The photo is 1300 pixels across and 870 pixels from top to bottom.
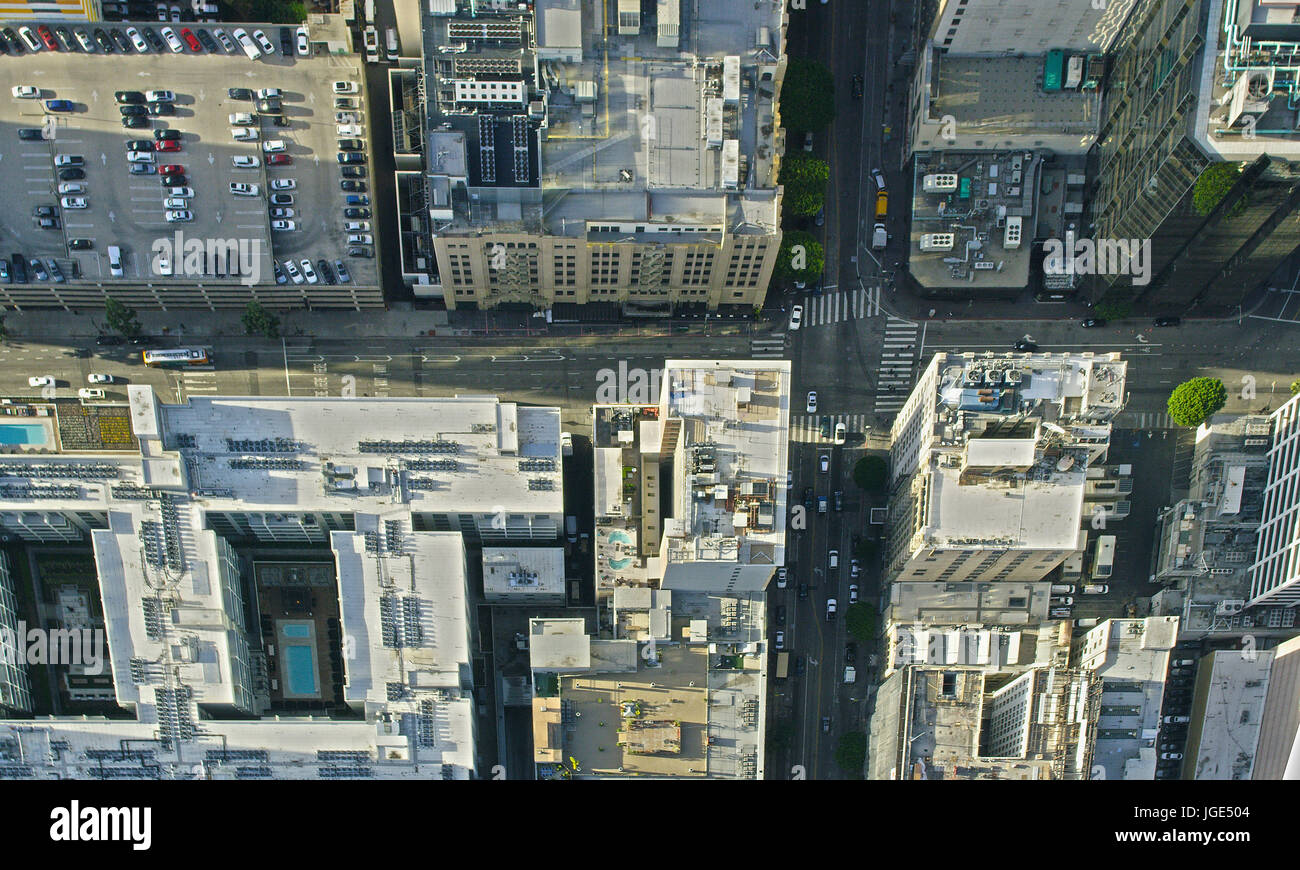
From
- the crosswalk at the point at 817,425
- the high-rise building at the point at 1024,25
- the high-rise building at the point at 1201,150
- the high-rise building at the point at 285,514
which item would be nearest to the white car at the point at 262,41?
the high-rise building at the point at 285,514

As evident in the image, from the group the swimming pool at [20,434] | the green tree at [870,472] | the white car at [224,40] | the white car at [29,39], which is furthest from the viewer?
the green tree at [870,472]

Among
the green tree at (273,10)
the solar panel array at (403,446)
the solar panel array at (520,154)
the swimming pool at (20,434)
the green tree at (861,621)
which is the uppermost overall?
the green tree at (273,10)

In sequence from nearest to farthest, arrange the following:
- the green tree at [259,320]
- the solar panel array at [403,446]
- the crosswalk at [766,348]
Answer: the solar panel array at [403,446] → the green tree at [259,320] → the crosswalk at [766,348]

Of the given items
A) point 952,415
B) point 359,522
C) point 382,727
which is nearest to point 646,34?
point 952,415

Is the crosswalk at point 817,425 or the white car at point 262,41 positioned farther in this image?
the crosswalk at point 817,425

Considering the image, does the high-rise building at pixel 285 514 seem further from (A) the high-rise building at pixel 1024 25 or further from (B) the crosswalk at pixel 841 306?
(A) the high-rise building at pixel 1024 25

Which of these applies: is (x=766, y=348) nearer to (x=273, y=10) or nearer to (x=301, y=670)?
(x=301, y=670)

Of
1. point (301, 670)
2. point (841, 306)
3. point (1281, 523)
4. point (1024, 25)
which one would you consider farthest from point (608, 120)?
point (1281, 523)
